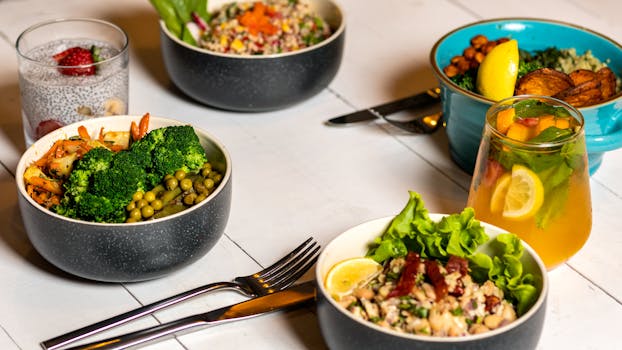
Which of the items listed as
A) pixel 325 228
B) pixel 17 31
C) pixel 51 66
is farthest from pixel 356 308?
pixel 17 31

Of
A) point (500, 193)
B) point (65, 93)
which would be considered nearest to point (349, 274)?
point (500, 193)

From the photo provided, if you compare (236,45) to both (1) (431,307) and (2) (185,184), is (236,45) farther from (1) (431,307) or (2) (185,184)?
(1) (431,307)

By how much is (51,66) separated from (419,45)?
3.29ft

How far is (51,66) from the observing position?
1899mm

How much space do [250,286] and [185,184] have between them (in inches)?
8.3

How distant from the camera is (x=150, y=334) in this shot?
1.50m

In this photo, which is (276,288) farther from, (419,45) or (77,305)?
(419,45)

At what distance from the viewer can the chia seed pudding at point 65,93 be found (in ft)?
6.37

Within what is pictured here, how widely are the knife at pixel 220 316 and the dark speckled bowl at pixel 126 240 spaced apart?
120mm

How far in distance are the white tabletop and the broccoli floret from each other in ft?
0.52

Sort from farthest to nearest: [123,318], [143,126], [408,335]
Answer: [143,126]
[123,318]
[408,335]

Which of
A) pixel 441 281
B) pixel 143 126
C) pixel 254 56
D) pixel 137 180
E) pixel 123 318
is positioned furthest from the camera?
pixel 254 56

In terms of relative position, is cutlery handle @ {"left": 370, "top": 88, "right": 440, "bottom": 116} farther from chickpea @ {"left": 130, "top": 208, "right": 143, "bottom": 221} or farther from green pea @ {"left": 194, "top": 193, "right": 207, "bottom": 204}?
chickpea @ {"left": 130, "top": 208, "right": 143, "bottom": 221}

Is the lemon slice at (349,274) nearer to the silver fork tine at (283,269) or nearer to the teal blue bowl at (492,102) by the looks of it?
the silver fork tine at (283,269)
